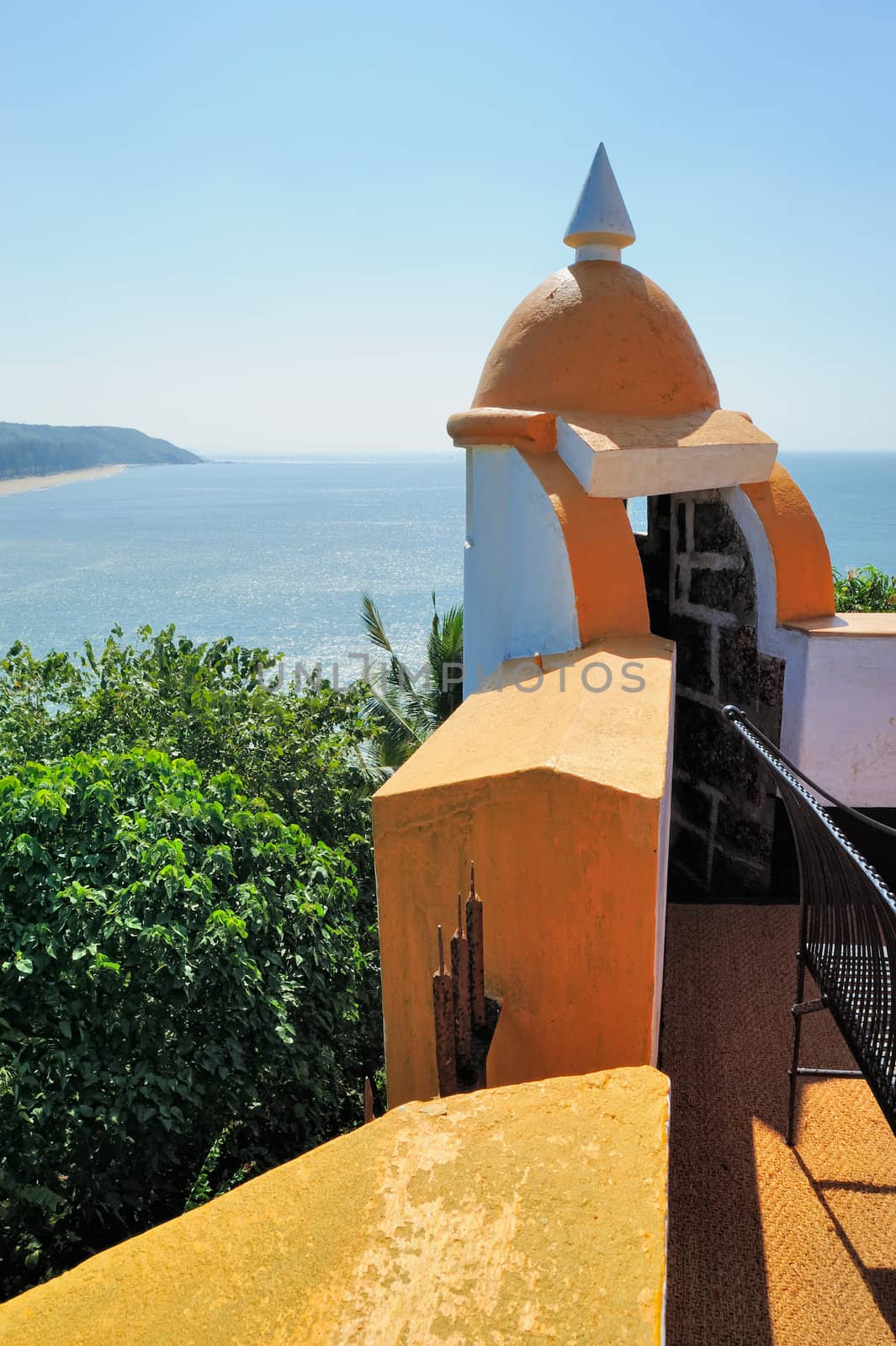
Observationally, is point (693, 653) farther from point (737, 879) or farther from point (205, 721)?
point (205, 721)

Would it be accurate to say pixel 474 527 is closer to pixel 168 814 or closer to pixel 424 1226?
pixel 168 814

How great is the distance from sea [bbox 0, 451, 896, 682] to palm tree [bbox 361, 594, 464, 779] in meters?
28.6

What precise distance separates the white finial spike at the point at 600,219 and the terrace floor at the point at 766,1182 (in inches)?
195

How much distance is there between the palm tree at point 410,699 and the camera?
45.0 ft

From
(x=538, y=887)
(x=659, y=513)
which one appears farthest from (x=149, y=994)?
(x=659, y=513)

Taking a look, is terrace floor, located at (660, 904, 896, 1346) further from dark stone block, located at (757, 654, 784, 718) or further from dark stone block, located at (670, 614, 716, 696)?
dark stone block, located at (670, 614, 716, 696)

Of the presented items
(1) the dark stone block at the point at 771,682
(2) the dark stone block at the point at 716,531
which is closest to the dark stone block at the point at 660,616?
(2) the dark stone block at the point at 716,531

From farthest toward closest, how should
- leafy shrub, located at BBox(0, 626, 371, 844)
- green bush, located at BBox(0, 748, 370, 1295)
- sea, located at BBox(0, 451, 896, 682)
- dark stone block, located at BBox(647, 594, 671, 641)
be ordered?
1. sea, located at BBox(0, 451, 896, 682)
2. leafy shrub, located at BBox(0, 626, 371, 844)
3. dark stone block, located at BBox(647, 594, 671, 641)
4. green bush, located at BBox(0, 748, 370, 1295)

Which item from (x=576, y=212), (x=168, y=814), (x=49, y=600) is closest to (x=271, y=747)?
(x=168, y=814)

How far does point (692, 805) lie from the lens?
6.99 metres

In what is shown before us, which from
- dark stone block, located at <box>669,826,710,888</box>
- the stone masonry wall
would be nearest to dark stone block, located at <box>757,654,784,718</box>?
the stone masonry wall

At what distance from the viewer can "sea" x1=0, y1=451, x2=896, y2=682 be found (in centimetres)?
A: 6050

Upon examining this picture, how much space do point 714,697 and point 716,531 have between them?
114 centimetres

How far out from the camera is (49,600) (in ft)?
227
